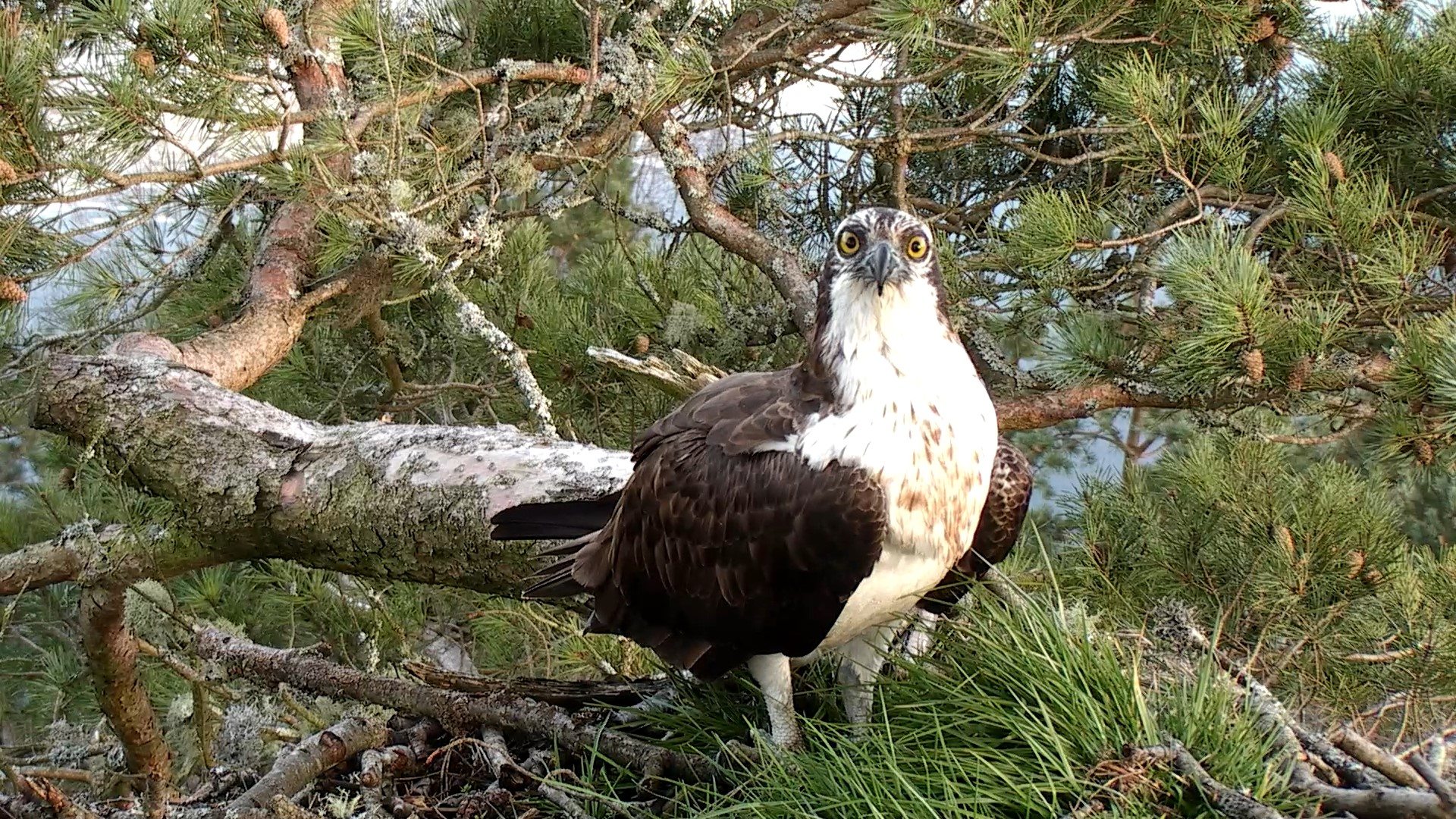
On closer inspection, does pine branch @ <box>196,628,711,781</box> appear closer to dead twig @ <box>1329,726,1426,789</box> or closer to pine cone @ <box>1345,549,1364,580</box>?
dead twig @ <box>1329,726,1426,789</box>

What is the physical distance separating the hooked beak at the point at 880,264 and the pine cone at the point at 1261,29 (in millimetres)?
2078

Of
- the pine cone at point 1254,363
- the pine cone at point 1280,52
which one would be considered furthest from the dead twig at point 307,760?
the pine cone at point 1280,52

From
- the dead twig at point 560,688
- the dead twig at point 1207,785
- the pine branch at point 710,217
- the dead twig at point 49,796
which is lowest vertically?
the dead twig at point 49,796

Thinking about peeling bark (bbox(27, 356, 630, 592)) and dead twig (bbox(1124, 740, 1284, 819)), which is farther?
peeling bark (bbox(27, 356, 630, 592))

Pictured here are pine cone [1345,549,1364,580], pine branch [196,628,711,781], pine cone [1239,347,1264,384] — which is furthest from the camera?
pine cone [1345,549,1364,580]

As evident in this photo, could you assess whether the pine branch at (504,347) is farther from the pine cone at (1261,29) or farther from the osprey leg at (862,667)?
the pine cone at (1261,29)

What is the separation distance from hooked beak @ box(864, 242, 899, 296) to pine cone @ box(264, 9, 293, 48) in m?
1.94

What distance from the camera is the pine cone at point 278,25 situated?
3.30m

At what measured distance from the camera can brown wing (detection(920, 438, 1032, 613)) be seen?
253 cm

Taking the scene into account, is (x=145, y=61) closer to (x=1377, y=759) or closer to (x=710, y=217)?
(x=710, y=217)

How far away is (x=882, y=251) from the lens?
2.40 meters

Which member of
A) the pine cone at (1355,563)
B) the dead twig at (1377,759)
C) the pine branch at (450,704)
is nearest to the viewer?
the dead twig at (1377,759)

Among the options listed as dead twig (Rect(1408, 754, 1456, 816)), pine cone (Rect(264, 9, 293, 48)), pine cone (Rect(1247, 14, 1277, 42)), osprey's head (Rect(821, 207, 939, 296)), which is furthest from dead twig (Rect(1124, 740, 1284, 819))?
pine cone (Rect(264, 9, 293, 48))

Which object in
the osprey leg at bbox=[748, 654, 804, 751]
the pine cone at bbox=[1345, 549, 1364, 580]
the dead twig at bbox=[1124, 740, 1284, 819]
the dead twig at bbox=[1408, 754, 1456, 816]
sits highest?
the pine cone at bbox=[1345, 549, 1364, 580]
